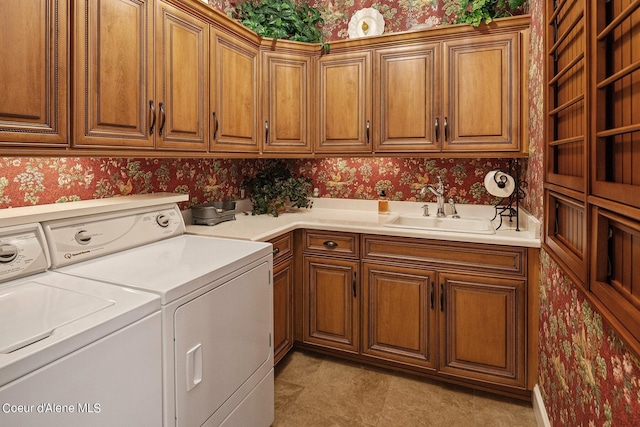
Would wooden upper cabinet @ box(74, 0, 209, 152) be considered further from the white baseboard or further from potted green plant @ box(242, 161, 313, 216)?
the white baseboard

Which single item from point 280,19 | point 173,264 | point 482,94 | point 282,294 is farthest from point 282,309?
point 280,19

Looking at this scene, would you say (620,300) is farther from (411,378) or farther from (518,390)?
(411,378)

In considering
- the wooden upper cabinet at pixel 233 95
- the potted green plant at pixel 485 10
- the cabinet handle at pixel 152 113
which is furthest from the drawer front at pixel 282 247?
the potted green plant at pixel 485 10

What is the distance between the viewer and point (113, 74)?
64.6 inches

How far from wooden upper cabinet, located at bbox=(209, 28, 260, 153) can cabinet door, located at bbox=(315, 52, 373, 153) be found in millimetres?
491

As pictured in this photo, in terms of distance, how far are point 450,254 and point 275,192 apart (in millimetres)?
1334

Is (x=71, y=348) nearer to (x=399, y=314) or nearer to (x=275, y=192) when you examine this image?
(x=399, y=314)

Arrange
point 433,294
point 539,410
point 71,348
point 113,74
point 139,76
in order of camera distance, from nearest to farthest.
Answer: point 71,348 → point 113,74 → point 139,76 → point 539,410 → point 433,294

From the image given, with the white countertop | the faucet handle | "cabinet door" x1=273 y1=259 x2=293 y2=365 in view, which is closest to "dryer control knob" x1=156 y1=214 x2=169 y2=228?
the white countertop

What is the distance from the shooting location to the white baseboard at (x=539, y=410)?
5.83 feet

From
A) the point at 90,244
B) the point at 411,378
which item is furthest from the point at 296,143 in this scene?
the point at 411,378

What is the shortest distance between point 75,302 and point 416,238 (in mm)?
1723

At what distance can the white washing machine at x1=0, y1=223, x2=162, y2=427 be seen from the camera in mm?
863

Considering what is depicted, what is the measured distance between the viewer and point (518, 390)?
6.87 ft
